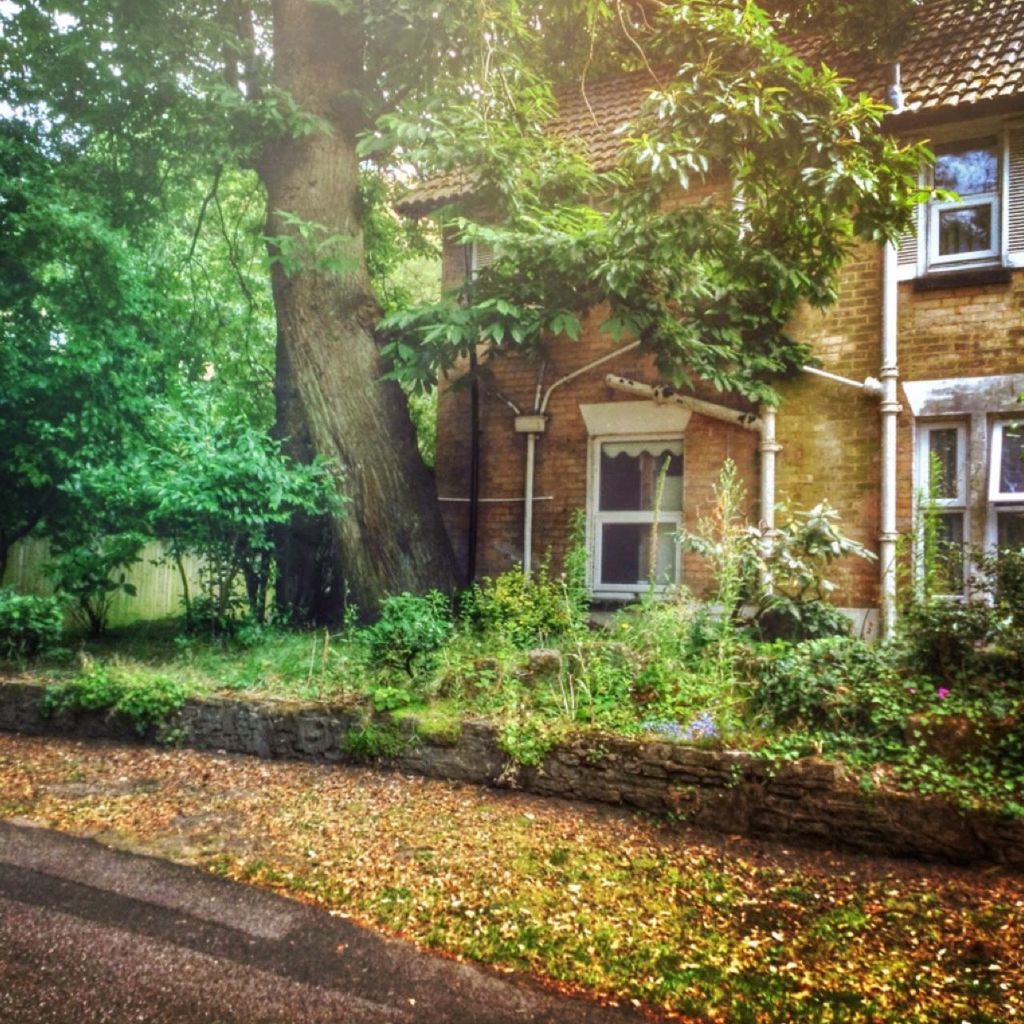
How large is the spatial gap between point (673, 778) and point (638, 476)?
16.7 feet

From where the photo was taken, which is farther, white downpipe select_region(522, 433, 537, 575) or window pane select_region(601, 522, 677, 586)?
white downpipe select_region(522, 433, 537, 575)

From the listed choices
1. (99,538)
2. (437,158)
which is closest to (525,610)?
(437,158)

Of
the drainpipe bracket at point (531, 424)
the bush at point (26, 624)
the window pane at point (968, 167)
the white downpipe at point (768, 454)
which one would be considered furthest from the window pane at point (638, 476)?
the bush at point (26, 624)

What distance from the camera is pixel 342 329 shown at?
898 centimetres

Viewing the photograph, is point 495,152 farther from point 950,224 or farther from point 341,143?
point 950,224

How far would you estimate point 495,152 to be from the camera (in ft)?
23.8

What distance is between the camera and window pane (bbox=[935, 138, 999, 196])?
8.41 m

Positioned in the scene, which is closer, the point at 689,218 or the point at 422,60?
the point at 689,218

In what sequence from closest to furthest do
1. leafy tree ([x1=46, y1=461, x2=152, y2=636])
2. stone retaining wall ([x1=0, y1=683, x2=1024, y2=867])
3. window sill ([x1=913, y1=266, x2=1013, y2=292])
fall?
stone retaining wall ([x1=0, y1=683, x2=1024, y2=867]) → leafy tree ([x1=46, y1=461, x2=152, y2=636]) → window sill ([x1=913, y1=266, x2=1013, y2=292])

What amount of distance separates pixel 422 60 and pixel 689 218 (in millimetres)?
4031

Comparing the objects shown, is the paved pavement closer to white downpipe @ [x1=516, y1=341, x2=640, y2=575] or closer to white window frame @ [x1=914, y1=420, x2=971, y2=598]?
white downpipe @ [x1=516, y1=341, x2=640, y2=575]

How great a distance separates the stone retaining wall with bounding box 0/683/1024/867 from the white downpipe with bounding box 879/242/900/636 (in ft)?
12.3

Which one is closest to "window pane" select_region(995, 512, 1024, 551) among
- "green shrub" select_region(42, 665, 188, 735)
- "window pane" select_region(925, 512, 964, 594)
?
"window pane" select_region(925, 512, 964, 594)

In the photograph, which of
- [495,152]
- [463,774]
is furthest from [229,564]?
[495,152]
